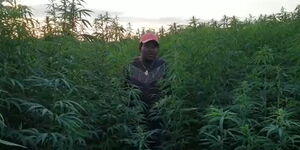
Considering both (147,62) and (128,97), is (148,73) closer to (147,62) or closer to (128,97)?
(147,62)

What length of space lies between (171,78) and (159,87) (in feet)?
1.66

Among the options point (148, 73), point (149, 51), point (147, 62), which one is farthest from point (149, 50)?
point (148, 73)

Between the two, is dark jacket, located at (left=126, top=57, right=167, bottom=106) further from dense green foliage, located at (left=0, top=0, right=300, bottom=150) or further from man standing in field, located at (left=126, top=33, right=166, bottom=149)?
dense green foliage, located at (left=0, top=0, right=300, bottom=150)

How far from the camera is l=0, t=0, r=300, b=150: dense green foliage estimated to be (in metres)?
3.71

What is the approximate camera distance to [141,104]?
188 inches

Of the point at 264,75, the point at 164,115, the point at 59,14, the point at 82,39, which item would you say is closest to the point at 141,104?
the point at 164,115

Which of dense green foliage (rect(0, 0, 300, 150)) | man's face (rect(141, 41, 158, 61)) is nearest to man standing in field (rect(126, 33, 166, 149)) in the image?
man's face (rect(141, 41, 158, 61))

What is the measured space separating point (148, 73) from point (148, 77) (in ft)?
0.22

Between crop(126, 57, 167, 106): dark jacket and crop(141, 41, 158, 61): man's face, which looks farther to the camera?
crop(141, 41, 158, 61): man's face

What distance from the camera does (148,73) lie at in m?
5.58

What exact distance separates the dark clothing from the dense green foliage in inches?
6.9

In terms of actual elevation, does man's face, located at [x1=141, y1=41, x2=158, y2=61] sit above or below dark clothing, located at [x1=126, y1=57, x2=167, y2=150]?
above

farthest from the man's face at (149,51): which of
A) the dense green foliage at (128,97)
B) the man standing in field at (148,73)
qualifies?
the dense green foliage at (128,97)

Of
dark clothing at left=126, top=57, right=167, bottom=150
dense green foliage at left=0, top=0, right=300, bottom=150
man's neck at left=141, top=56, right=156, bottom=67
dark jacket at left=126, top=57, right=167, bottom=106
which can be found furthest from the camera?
man's neck at left=141, top=56, right=156, bottom=67
